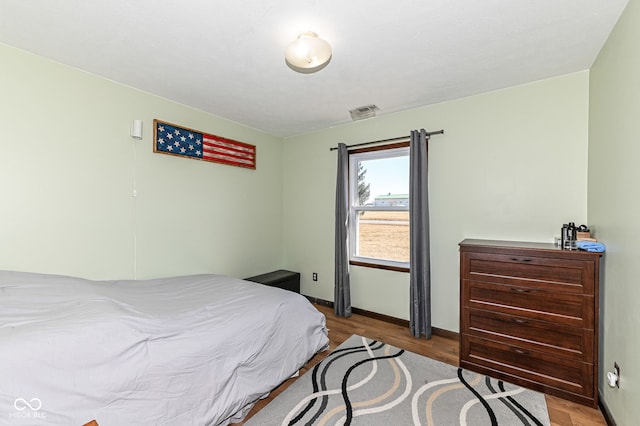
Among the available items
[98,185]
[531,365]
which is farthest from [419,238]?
[98,185]

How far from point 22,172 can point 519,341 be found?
382 cm

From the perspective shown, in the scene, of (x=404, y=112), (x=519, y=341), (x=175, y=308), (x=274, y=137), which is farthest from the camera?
(x=274, y=137)

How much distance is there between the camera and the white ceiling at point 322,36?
1533 mm

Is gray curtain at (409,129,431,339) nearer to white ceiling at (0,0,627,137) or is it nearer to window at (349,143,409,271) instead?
window at (349,143,409,271)

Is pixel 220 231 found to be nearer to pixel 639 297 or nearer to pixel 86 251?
pixel 86 251

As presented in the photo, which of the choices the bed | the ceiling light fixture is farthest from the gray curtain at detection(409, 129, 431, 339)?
the ceiling light fixture

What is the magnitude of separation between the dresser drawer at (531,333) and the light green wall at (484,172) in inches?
24.2

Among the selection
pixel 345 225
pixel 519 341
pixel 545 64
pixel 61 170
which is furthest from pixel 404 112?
pixel 61 170

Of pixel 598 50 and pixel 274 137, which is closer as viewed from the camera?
pixel 598 50

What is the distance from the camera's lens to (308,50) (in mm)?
1678

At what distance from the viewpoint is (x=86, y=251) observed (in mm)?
2283

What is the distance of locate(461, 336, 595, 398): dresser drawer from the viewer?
187 cm

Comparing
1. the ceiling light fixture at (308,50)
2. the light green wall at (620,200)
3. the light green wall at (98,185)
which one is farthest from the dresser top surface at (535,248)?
the light green wall at (98,185)

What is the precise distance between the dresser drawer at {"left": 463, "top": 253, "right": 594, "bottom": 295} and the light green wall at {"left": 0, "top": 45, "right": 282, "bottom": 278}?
268 centimetres
